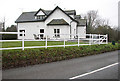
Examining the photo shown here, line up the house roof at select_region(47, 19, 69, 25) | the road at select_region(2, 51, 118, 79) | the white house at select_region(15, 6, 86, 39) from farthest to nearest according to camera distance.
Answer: the white house at select_region(15, 6, 86, 39) → the house roof at select_region(47, 19, 69, 25) → the road at select_region(2, 51, 118, 79)

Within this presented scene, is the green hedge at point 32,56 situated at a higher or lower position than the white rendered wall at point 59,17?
lower

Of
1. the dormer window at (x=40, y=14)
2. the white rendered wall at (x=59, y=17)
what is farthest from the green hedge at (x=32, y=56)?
the dormer window at (x=40, y=14)

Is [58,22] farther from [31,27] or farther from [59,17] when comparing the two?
[31,27]

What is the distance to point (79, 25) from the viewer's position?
29094 mm

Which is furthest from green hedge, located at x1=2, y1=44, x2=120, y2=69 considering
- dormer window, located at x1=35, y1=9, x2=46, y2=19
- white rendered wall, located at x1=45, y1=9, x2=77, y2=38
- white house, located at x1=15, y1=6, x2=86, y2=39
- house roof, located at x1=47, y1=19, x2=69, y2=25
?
dormer window, located at x1=35, y1=9, x2=46, y2=19

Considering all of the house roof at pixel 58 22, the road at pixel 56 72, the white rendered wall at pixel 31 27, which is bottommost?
the road at pixel 56 72

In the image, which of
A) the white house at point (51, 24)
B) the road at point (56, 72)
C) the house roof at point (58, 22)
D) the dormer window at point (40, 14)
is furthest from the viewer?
the dormer window at point (40, 14)

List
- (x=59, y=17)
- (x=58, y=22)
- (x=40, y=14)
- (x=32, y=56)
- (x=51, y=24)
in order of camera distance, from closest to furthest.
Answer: (x=32, y=56)
(x=58, y=22)
(x=51, y=24)
(x=59, y=17)
(x=40, y=14)

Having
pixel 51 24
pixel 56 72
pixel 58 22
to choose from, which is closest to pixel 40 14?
pixel 51 24

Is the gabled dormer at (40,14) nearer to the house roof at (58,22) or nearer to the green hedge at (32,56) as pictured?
the house roof at (58,22)

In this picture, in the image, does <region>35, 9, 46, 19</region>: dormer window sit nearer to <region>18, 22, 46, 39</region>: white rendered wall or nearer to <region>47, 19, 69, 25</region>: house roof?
<region>18, 22, 46, 39</region>: white rendered wall

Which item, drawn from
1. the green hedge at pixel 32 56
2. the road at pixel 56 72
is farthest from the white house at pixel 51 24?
the road at pixel 56 72

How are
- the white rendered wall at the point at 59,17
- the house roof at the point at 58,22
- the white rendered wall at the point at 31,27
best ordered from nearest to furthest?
the house roof at the point at 58,22 < the white rendered wall at the point at 59,17 < the white rendered wall at the point at 31,27

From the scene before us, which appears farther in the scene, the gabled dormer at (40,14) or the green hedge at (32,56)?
the gabled dormer at (40,14)
